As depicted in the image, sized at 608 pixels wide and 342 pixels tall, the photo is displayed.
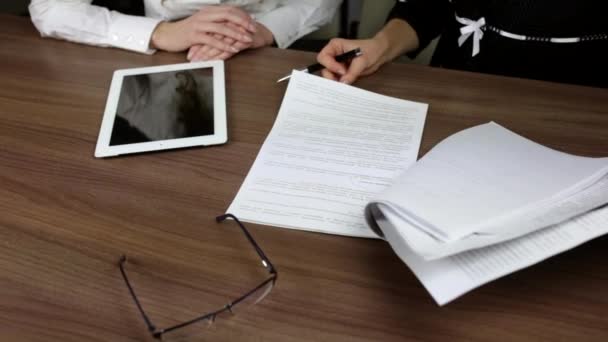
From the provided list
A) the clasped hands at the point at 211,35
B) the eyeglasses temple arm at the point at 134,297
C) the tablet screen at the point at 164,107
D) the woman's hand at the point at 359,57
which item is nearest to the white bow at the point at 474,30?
the woman's hand at the point at 359,57

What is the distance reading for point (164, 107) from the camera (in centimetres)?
79

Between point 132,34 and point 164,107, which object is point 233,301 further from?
point 132,34

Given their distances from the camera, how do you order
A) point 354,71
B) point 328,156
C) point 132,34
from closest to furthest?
point 328,156 → point 354,71 → point 132,34

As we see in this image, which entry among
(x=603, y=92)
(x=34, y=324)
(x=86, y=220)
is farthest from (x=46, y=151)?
(x=603, y=92)

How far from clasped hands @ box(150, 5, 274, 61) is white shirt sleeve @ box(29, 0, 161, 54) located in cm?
3

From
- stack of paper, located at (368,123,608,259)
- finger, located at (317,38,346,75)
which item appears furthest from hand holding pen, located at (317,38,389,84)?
stack of paper, located at (368,123,608,259)

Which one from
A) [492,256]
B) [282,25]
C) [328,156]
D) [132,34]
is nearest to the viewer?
[492,256]

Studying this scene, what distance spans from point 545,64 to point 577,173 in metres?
0.48

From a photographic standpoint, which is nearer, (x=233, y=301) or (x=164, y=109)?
(x=233, y=301)

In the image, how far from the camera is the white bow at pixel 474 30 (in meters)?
0.98

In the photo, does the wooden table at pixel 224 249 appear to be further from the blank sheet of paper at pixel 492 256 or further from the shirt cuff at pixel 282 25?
the shirt cuff at pixel 282 25

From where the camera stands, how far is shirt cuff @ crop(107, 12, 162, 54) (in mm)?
944

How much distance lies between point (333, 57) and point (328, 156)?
0.25 m

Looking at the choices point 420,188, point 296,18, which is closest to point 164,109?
point 420,188
